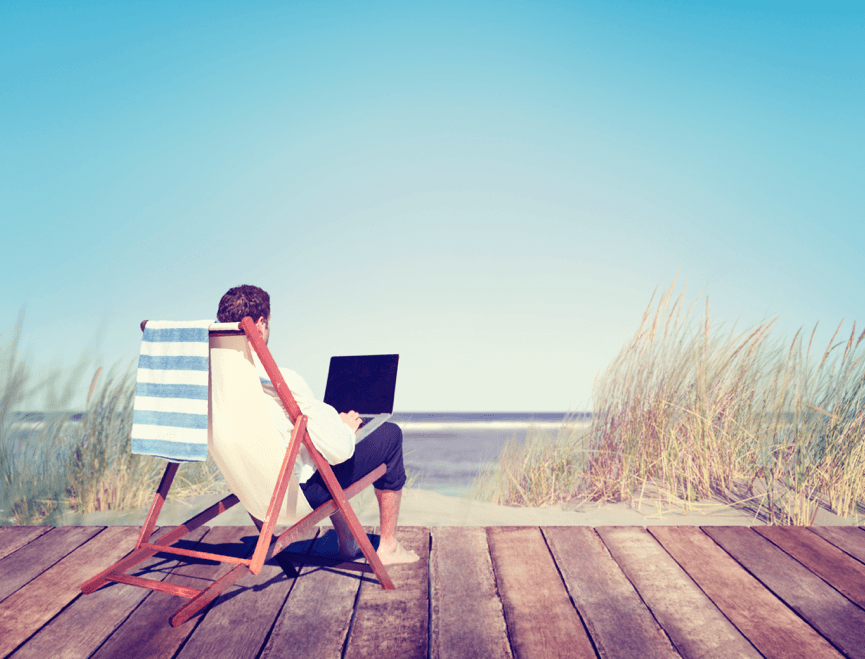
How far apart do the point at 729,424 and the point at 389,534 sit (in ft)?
8.30

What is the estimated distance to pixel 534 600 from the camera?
1932 millimetres

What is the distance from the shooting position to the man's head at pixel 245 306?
1.91 metres

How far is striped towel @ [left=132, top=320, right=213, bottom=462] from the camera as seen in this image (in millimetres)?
1800

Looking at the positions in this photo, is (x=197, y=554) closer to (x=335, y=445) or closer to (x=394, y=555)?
(x=335, y=445)

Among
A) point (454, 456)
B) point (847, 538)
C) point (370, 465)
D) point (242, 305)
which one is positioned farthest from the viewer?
point (454, 456)

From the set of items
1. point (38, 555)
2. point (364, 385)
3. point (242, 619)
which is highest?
point (364, 385)

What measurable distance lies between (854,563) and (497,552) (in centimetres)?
146

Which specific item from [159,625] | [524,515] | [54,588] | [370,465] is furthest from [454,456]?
[159,625]

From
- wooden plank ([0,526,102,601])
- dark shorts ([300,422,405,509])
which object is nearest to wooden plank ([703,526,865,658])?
dark shorts ([300,422,405,509])

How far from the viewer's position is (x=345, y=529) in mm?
2232

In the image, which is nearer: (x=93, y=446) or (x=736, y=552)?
(x=736, y=552)

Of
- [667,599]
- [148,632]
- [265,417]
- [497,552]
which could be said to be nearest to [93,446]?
[148,632]

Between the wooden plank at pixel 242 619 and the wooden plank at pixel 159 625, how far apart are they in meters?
0.05

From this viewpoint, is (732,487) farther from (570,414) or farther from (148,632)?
(148,632)
